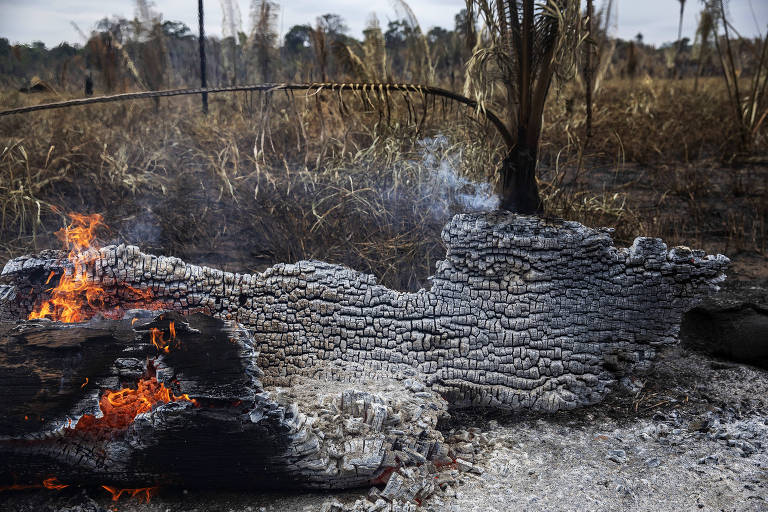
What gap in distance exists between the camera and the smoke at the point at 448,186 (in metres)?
4.11

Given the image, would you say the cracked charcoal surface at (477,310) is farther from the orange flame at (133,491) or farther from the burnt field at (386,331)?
the orange flame at (133,491)

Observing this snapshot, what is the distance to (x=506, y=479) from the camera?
248cm

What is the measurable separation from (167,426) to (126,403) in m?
0.25

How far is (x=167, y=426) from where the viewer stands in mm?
2324

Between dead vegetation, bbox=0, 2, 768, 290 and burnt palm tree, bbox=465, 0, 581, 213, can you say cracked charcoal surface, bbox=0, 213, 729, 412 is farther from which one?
dead vegetation, bbox=0, 2, 768, 290

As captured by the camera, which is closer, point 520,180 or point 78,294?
point 78,294

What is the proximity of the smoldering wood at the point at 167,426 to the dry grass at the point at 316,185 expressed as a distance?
1479 millimetres

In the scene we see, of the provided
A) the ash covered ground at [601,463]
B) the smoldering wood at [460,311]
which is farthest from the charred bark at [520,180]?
the ash covered ground at [601,463]

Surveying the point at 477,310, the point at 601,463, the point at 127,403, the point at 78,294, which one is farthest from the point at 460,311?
the point at 78,294

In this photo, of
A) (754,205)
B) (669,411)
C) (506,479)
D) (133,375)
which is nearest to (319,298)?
(133,375)

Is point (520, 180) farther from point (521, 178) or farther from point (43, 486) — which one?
point (43, 486)

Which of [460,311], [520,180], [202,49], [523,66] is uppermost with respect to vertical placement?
[202,49]

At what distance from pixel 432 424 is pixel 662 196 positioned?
11.6 feet

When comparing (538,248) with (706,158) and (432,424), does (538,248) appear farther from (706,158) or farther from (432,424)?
(706,158)
